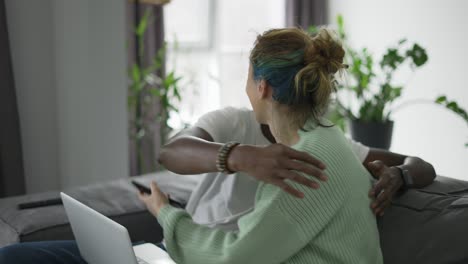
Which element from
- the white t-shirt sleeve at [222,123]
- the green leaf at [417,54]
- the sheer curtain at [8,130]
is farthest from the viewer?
the green leaf at [417,54]

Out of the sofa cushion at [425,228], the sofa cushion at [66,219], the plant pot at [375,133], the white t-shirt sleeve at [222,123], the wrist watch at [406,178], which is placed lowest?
the plant pot at [375,133]

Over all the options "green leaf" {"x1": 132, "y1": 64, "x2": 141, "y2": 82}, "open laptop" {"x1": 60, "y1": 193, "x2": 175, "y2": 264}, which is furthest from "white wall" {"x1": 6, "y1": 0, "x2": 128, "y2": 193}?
"open laptop" {"x1": 60, "y1": 193, "x2": 175, "y2": 264}

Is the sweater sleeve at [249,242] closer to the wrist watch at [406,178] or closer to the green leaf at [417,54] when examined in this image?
the wrist watch at [406,178]

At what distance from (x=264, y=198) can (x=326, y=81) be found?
0.34 metres

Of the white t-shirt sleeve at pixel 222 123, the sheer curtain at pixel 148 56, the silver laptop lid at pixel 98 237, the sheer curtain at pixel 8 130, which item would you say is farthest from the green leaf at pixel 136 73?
the silver laptop lid at pixel 98 237

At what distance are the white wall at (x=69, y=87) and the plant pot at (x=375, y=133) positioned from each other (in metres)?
1.57

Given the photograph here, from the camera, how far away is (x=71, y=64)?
287cm

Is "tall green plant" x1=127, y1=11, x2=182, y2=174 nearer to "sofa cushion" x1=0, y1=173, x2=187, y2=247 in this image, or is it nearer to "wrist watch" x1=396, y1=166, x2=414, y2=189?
"sofa cushion" x1=0, y1=173, x2=187, y2=247

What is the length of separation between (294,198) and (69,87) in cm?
210

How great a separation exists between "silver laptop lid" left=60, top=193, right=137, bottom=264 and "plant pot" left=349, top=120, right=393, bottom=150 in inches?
99.6

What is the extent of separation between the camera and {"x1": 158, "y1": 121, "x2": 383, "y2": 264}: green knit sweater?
41.1 inches

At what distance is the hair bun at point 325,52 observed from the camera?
1.24 m

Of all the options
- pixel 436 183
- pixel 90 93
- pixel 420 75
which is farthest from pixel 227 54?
pixel 436 183

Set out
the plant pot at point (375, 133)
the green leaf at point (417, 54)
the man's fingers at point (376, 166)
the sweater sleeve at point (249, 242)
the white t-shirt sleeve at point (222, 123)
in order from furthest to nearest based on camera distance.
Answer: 1. the plant pot at point (375, 133)
2. the green leaf at point (417, 54)
3. the white t-shirt sleeve at point (222, 123)
4. the man's fingers at point (376, 166)
5. the sweater sleeve at point (249, 242)
